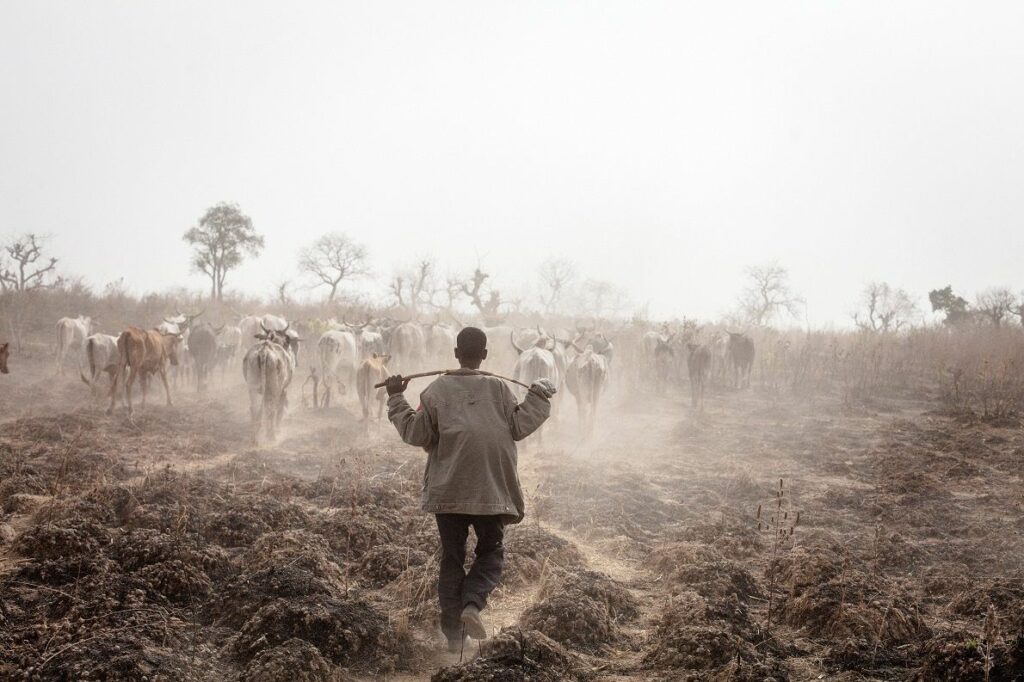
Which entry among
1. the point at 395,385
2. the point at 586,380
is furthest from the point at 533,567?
the point at 586,380

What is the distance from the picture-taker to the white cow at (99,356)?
47.0 feet

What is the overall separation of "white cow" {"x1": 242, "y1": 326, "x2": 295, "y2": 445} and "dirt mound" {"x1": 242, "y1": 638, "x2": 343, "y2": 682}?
340 inches

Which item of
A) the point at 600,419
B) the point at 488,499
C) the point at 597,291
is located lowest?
the point at 600,419

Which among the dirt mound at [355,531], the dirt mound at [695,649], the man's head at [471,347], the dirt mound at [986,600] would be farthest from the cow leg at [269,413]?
the dirt mound at [986,600]

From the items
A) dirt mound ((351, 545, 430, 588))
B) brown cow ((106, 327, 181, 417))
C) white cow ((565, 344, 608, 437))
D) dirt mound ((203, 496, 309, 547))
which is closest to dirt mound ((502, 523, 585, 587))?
dirt mound ((351, 545, 430, 588))

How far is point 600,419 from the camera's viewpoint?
1716cm

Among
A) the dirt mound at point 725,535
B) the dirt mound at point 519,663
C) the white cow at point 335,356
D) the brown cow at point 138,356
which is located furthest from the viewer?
the white cow at point 335,356

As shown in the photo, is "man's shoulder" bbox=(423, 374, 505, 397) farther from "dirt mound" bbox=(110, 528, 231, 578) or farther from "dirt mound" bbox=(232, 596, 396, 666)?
"dirt mound" bbox=(110, 528, 231, 578)

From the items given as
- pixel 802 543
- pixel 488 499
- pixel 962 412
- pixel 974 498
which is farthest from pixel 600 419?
pixel 488 499

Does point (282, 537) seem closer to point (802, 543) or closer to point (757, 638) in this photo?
point (757, 638)

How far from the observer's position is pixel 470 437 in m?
4.27

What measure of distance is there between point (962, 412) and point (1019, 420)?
1492 mm

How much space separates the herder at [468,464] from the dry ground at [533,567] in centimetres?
39

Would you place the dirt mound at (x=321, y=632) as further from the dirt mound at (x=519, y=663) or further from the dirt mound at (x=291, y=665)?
the dirt mound at (x=519, y=663)
